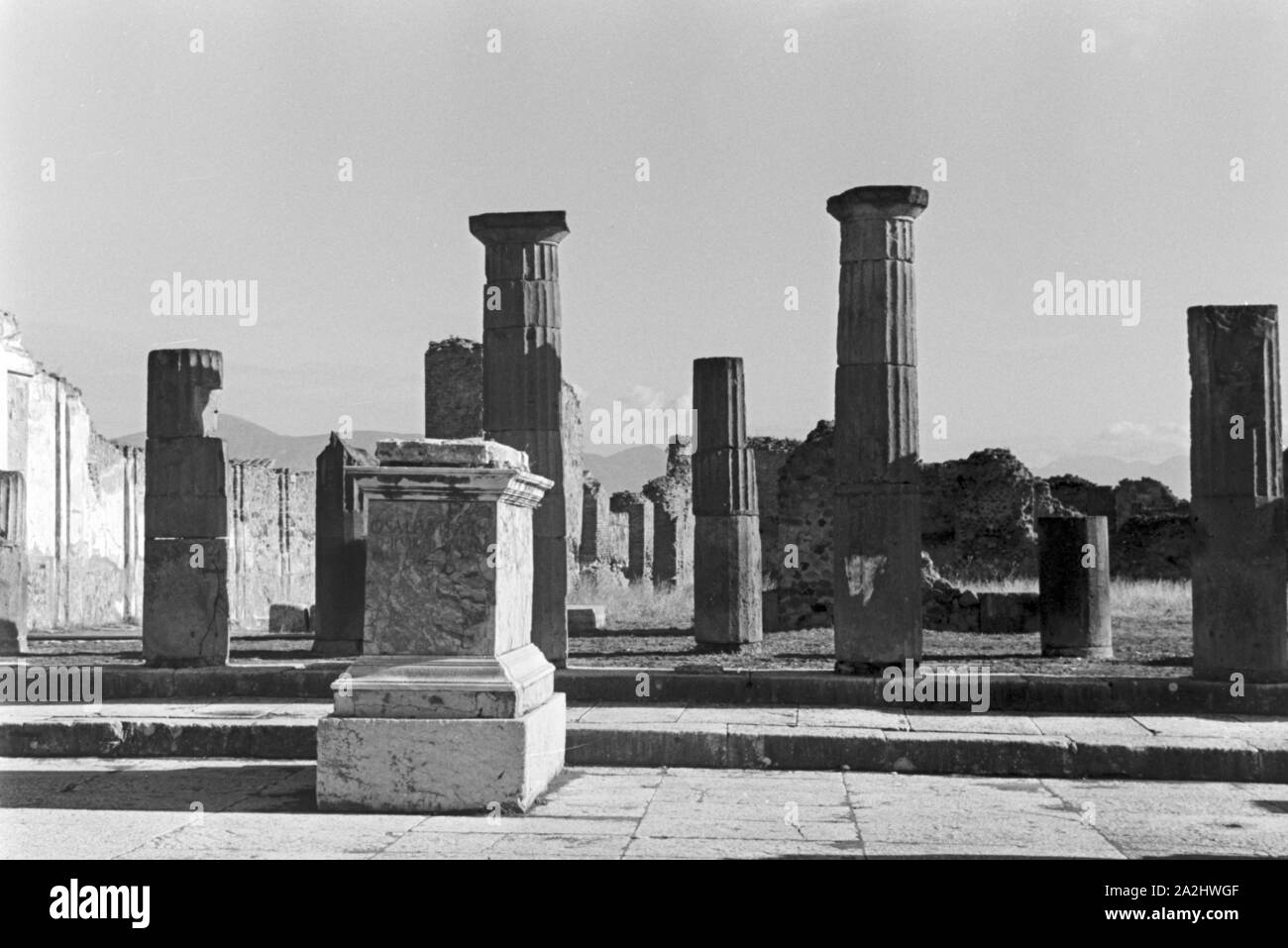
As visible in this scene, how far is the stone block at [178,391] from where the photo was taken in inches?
538

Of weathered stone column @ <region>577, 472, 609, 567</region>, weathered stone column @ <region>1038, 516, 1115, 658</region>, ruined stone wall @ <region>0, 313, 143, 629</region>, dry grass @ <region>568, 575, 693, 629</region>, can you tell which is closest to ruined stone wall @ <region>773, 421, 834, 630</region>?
dry grass @ <region>568, 575, 693, 629</region>

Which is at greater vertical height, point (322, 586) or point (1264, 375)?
point (1264, 375)

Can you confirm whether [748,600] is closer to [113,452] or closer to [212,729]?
[212,729]

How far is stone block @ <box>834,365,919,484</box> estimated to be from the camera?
1216cm

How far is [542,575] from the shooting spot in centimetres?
1368

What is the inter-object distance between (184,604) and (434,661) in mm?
7058

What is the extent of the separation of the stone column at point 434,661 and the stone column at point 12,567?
10724 mm

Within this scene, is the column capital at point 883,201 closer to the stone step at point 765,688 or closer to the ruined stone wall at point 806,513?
the stone step at point 765,688

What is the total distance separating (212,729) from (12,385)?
1380 centimetres

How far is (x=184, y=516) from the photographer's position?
13.5 metres

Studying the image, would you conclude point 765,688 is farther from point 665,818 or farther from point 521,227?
point 521,227

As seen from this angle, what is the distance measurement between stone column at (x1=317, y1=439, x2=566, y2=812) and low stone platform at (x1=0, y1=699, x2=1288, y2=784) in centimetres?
167

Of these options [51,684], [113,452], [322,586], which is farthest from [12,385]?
[51,684]

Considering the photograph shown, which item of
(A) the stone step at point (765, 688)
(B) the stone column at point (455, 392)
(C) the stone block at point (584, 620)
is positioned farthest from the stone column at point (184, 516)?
(B) the stone column at point (455, 392)
